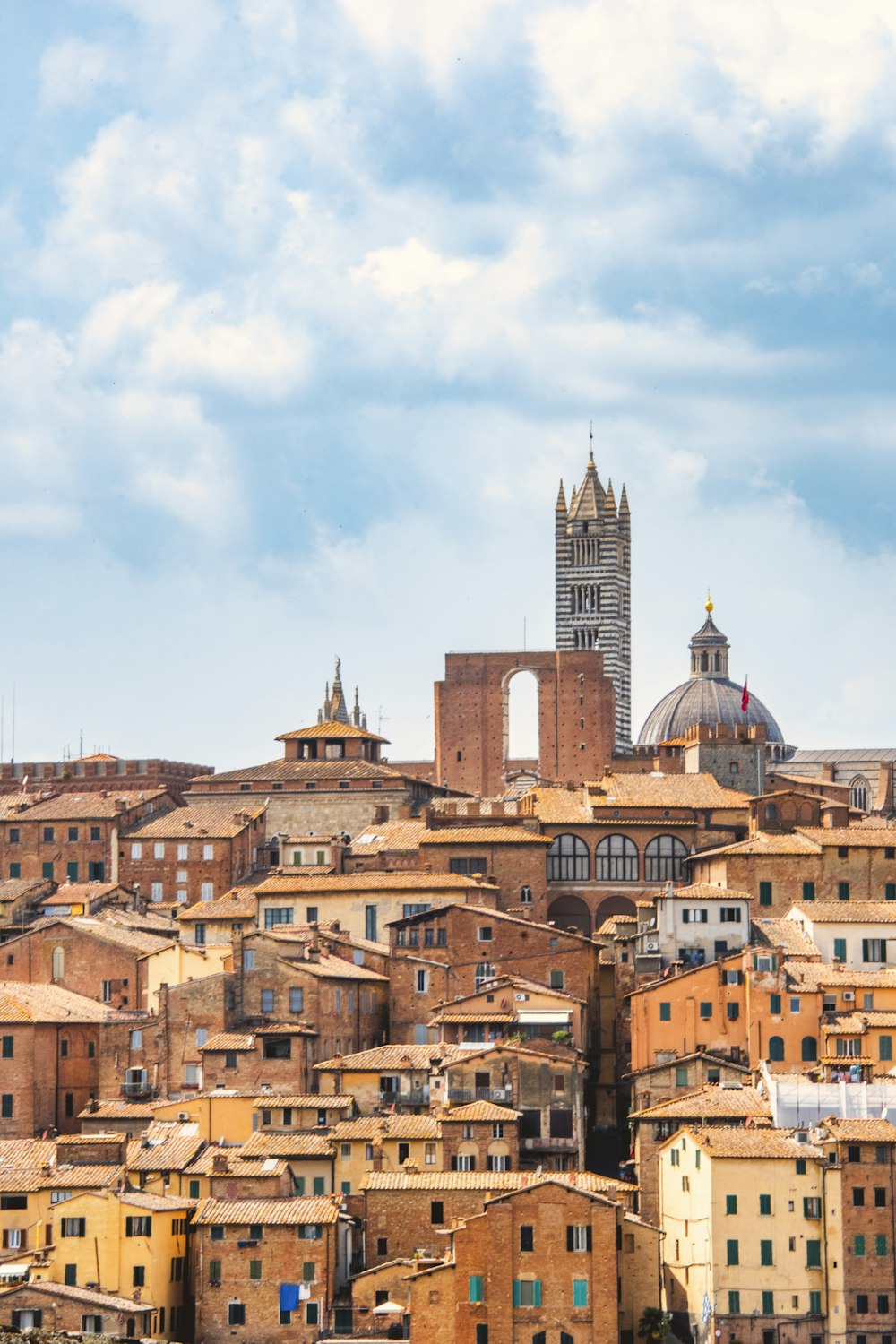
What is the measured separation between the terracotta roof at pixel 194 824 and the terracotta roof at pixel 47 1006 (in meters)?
13.5

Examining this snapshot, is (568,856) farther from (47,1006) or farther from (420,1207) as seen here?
(420,1207)

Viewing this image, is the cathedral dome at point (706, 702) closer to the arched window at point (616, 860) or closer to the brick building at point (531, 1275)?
the arched window at point (616, 860)

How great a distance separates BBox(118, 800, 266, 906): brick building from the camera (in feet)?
286

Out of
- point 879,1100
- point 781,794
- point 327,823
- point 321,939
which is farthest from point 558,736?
point 879,1100

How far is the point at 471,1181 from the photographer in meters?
60.3

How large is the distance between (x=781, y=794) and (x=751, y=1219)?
82.5 ft

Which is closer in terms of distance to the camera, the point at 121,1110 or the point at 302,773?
the point at 121,1110

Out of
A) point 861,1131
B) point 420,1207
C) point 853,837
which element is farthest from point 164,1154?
point 853,837

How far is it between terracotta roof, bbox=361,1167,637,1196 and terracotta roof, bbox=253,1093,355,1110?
12.4 ft

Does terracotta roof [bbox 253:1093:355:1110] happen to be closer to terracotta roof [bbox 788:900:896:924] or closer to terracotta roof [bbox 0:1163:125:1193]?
terracotta roof [bbox 0:1163:125:1193]

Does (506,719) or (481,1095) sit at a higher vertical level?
(506,719)

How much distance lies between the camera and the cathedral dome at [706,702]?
121125 mm

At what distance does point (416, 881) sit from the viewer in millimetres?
76562

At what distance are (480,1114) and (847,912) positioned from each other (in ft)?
46.4
